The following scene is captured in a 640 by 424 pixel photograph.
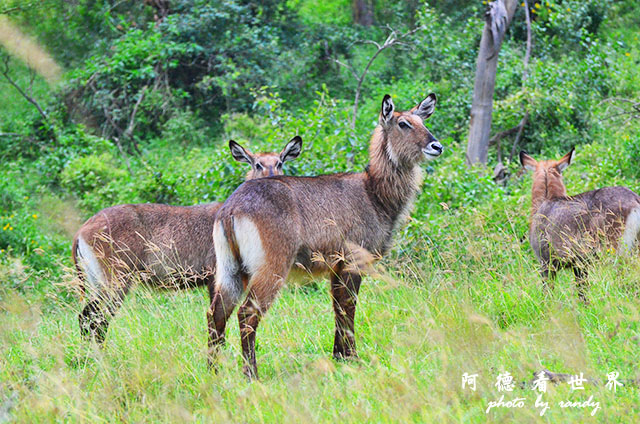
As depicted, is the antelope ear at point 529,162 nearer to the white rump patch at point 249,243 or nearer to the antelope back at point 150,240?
the antelope back at point 150,240

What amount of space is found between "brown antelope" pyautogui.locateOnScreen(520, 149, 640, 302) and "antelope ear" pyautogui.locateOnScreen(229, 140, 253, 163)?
2.78m

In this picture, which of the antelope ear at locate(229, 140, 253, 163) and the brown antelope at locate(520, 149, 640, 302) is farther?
the antelope ear at locate(229, 140, 253, 163)

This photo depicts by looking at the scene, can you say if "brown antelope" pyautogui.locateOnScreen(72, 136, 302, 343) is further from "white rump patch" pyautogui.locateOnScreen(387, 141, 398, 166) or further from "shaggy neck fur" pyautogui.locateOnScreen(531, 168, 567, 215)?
"shaggy neck fur" pyautogui.locateOnScreen(531, 168, 567, 215)

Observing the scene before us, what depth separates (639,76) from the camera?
37.2 feet

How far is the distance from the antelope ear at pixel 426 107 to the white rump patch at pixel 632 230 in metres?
1.75

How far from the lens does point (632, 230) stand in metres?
5.39

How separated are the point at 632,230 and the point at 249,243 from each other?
300 centimetres

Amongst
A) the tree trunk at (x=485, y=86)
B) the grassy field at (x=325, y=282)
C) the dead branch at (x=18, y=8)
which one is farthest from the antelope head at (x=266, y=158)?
the dead branch at (x=18, y=8)

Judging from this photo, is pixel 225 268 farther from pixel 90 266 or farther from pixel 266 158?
pixel 266 158

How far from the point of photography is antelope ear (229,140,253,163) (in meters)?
6.95

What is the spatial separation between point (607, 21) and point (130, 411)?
41.4 feet

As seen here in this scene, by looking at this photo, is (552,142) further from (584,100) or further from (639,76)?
(639,76)

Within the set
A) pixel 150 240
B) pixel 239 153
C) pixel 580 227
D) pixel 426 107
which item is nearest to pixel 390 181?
pixel 426 107

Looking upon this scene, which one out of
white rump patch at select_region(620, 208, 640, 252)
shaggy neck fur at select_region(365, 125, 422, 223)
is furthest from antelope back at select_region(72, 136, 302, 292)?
white rump patch at select_region(620, 208, 640, 252)
